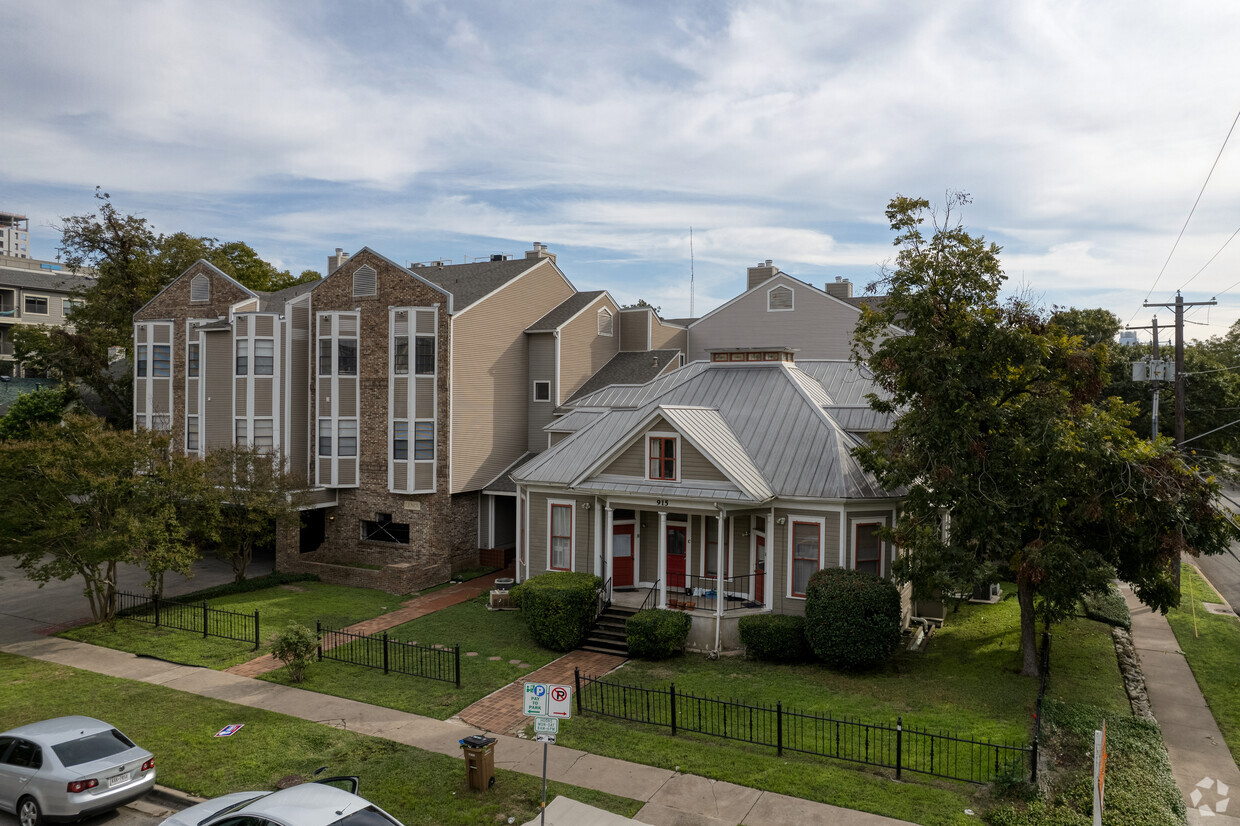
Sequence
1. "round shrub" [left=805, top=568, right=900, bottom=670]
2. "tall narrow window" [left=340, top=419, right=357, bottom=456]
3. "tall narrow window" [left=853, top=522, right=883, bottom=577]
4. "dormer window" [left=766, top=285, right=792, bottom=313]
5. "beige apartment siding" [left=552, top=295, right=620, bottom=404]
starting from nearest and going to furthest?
1. "round shrub" [left=805, top=568, right=900, bottom=670]
2. "tall narrow window" [left=853, top=522, right=883, bottom=577]
3. "tall narrow window" [left=340, top=419, right=357, bottom=456]
4. "beige apartment siding" [left=552, top=295, right=620, bottom=404]
5. "dormer window" [left=766, top=285, right=792, bottom=313]

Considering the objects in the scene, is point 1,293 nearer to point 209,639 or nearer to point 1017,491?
point 209,639

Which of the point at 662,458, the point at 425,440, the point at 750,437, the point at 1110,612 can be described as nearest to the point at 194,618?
the point at 425,440

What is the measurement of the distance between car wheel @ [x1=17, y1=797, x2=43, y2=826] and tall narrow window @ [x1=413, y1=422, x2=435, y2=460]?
18.8 meters

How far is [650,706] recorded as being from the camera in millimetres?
17219

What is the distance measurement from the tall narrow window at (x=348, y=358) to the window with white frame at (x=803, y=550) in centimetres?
1858

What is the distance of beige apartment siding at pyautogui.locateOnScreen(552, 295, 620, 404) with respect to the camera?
35.0 metres

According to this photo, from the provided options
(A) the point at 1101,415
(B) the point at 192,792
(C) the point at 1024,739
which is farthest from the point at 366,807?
(A) the point at 1101,415

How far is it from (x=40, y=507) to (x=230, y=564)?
11.7 m

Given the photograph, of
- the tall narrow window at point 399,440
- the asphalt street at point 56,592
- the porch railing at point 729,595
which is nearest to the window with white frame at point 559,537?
the porch railing at point 729,595

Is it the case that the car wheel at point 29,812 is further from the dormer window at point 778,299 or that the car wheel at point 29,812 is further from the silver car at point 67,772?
the dormer window at point 778,299

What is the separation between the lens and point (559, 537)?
82.1 ft

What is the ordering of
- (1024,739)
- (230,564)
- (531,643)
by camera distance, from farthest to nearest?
(230,564) → (531,643) → (1024,739)

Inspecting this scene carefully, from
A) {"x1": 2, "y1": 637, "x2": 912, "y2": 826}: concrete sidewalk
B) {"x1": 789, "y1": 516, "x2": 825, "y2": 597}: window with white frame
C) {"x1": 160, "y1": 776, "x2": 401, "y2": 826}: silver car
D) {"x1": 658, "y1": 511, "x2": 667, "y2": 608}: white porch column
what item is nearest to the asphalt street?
{"x1": 2, "y1": 637, "x2": 912, "y2": 826}: concrete sidewalk

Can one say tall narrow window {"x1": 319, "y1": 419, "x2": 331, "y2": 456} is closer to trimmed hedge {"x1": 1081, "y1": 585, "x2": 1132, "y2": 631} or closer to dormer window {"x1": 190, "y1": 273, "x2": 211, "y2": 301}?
dormer window {"x1": 190, "y1": 273, "x2": 211, "y2": 301}
